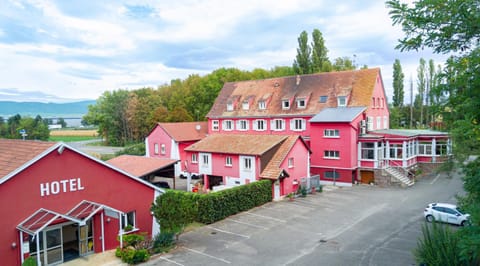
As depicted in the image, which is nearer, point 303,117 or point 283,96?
point 303,117

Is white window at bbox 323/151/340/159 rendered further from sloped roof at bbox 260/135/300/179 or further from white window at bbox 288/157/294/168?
white window at bbox 288/157/294/168

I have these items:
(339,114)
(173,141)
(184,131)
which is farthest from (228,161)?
(184,131)

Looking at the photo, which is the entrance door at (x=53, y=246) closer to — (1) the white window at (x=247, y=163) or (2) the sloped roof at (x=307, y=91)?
(1) the white window at (x=247, y=163)

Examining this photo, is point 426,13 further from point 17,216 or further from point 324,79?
point 324,79

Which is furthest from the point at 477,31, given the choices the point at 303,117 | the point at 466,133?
the point at 303,117

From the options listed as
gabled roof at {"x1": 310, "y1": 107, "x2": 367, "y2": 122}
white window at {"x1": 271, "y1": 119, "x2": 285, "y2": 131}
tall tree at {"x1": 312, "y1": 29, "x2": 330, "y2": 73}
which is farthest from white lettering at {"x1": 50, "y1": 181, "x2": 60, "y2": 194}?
tall tree at {"x1": 312, "y1": 29, "x2": 330, "y2": 73}
